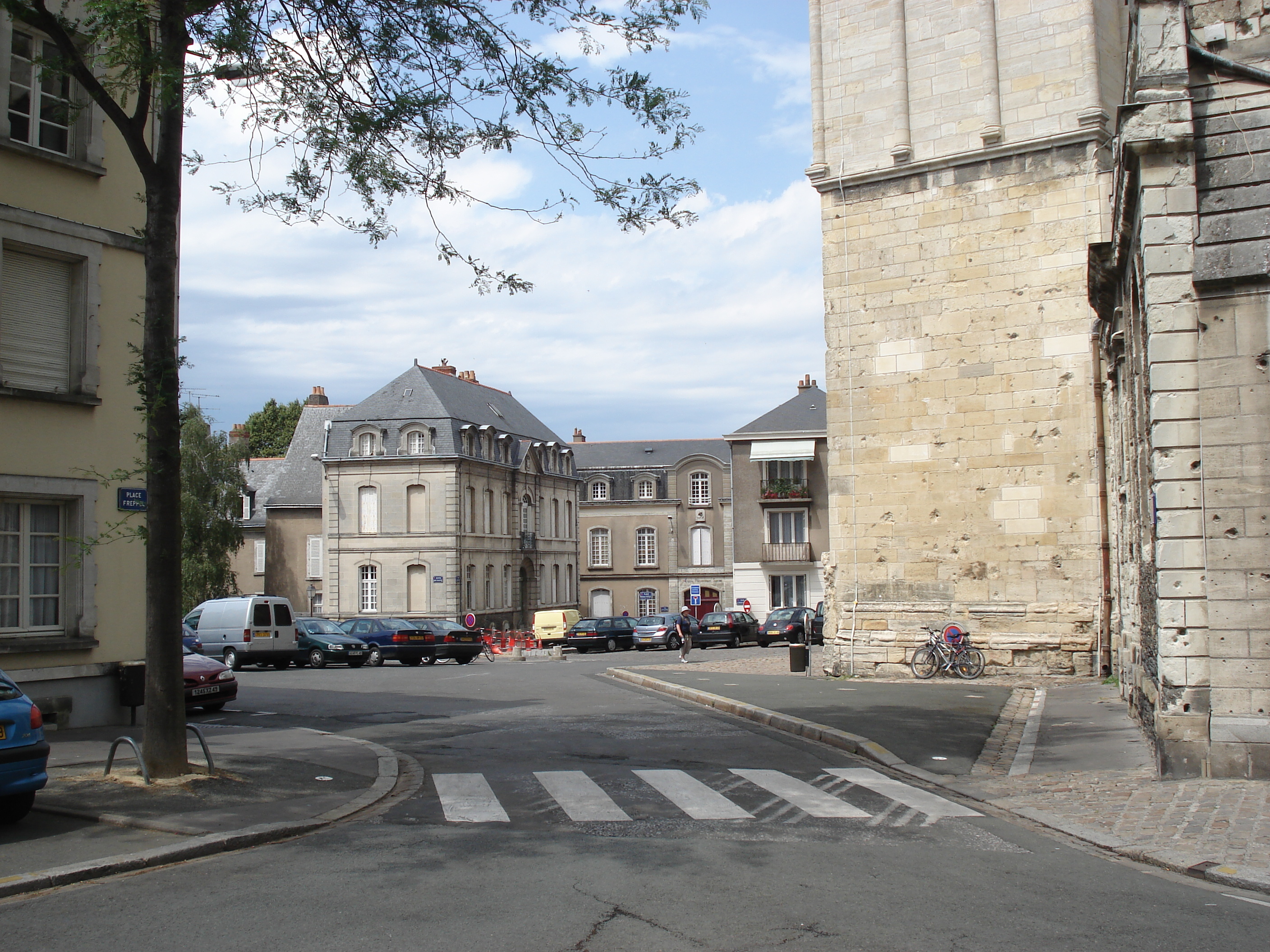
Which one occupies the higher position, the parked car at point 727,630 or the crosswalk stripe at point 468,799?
the crosswalk stripe at point 468,799

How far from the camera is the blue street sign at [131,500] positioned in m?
12.5

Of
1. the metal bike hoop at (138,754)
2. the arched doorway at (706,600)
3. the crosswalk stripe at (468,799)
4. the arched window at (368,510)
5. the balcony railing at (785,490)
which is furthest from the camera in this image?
the arched doorway at (706,600)

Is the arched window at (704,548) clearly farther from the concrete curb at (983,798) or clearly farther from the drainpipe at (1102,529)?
the drainpipe at (1102,529)

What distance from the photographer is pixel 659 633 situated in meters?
39.9

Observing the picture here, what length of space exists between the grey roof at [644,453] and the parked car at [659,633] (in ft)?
73.3

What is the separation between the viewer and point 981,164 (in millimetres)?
18766

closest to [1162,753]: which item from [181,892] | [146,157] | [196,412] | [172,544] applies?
[181,892]

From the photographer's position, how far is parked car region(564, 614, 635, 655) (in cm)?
3934

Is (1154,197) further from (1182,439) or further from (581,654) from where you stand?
(581,654)

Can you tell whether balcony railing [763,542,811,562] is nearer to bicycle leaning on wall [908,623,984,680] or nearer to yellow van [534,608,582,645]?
yellow van [534,608,582,645]

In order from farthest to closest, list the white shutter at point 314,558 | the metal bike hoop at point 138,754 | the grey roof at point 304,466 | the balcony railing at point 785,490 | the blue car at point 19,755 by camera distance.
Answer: the grey roof at point 304,466 < the white shutter at point 314,558 < the balcony railing at point 785,490 < the metal bike hoop at point 138,754 < the blue car at point 19,755

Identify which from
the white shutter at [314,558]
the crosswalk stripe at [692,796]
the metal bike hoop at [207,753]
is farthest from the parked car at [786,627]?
the metal bike hoop at [207,753]

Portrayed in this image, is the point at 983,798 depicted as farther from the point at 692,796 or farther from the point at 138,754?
the point at 138,754

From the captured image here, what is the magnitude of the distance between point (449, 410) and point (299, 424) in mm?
11249
